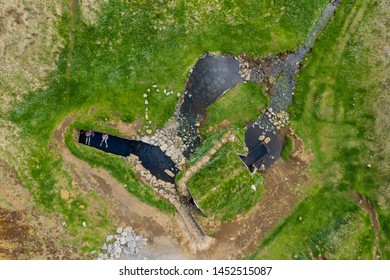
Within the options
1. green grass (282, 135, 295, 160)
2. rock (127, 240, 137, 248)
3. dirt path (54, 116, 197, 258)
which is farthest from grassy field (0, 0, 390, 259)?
rock (127, 240, 137, 248)

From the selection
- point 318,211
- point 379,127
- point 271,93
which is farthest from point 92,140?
point 379,127

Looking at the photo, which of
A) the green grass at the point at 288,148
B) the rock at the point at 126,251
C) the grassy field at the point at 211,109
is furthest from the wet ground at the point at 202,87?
the rock at the point at 126,251

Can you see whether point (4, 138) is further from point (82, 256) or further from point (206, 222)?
point (206, 222)

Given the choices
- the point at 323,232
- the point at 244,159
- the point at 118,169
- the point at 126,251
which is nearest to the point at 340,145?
the point at 323,232

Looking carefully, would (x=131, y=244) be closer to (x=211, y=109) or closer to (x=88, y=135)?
(x=88, y=135)

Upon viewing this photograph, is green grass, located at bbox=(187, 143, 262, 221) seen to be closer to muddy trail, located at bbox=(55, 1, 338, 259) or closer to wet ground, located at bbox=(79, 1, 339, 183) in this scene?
muddy trail, located at bbox=(55, 1, 338, 259)
